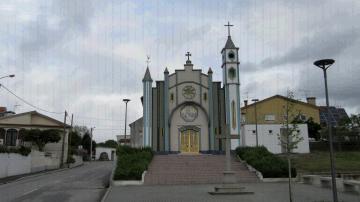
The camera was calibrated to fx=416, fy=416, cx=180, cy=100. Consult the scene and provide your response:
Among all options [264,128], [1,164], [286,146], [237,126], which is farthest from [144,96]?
[286,146]

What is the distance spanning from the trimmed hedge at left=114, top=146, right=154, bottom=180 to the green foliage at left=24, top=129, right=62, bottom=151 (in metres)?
20.1

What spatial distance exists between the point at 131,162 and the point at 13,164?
12794 millimetres

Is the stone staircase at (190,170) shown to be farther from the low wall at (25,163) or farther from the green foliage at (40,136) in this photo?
the green foliage at (40,136)

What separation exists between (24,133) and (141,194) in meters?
34.0

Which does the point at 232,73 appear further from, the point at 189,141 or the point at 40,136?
the point at 40,136

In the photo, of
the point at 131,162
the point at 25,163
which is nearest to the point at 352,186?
the point at 131,162

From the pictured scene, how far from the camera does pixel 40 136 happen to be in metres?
49.6

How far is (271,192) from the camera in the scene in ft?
65.1

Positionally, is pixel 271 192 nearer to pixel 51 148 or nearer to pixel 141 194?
pixel 141 194

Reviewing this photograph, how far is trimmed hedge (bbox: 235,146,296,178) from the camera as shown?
26.0m

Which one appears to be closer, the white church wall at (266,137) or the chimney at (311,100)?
the white church wall at (266,137)

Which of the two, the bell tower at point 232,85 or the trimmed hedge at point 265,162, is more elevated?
the bell tower at point 232,85

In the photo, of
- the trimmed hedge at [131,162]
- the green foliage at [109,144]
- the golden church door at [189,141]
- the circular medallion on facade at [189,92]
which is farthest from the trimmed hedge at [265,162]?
the green foliage at [109,144]

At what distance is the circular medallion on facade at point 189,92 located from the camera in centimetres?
3944
